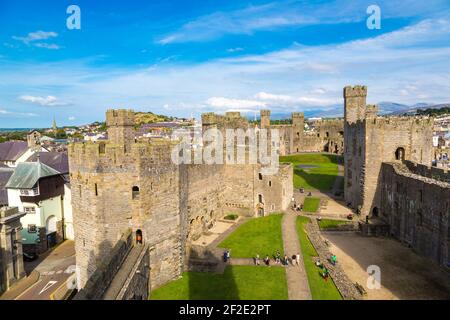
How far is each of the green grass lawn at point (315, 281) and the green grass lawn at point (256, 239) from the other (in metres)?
1.74

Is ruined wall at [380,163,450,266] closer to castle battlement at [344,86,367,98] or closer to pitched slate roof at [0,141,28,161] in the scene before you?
castle battlement at [344,86,367,98]

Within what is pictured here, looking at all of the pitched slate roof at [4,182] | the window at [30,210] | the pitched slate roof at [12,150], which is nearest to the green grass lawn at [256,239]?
the window at [30,210]

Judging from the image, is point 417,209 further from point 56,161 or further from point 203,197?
point 56,161

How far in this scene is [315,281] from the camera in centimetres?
2031

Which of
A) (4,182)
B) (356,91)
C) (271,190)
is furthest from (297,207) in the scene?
(4,182)

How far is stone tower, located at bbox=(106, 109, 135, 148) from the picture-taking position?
21328mm

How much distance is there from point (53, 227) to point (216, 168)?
52.2 ft

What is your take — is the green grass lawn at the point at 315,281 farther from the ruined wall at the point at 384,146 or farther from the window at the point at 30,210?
the window at the point at 30,210

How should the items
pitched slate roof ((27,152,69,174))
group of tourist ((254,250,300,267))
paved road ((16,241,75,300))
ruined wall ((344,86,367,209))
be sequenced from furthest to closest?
pitched slate roof ((27,152,69,174))
ruined wall ((344,86,367,209))
paved road ((16,241,75,300))
group of tourist ((254,250,300,267))

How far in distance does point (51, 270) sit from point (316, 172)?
121ft

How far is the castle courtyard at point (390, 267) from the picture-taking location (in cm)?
1997

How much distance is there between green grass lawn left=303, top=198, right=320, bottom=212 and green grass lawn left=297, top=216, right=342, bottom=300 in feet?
27.4

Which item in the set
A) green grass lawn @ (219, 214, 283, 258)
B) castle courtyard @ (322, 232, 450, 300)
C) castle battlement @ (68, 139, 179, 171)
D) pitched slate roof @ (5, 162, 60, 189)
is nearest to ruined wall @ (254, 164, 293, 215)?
green grass lawn @ (219, 214, 283, 258)
